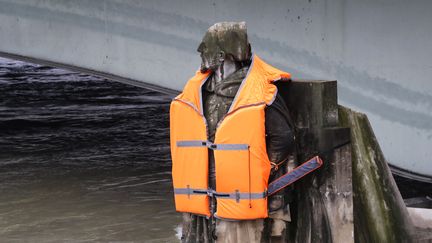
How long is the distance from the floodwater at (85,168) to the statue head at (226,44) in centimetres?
499

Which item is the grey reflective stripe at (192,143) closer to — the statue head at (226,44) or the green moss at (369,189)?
the statue head at (226,44)

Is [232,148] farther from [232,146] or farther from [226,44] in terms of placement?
[226,44]

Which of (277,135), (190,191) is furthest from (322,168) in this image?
(190,191)

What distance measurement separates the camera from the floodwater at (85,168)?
9938mm

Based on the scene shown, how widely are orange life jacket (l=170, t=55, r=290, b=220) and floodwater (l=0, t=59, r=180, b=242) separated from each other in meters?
4.71

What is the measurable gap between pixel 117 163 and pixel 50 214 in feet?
11.6

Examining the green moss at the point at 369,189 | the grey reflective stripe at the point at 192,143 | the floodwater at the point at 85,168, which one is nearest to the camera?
the grey reflective stripe at the point at 192,143

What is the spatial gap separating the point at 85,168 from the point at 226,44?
9.31 metres

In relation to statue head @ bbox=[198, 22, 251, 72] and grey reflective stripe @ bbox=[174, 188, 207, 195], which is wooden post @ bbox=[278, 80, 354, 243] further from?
grey reflective stripe @ bbox=[174, 188, 207, 195]

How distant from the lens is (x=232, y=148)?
4.55m

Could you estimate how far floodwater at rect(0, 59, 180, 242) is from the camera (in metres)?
9.94

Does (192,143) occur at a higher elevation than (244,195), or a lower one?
higher

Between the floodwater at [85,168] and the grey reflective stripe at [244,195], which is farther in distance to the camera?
the floodwater at [85,168]

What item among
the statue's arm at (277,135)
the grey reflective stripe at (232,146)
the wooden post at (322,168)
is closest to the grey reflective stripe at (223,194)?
the statue's arm at (277,135)
